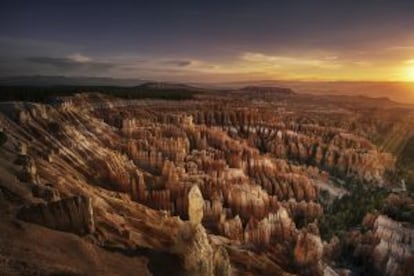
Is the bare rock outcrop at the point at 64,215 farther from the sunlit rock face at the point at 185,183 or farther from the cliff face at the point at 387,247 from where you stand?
the cliff face at the point at 387,247

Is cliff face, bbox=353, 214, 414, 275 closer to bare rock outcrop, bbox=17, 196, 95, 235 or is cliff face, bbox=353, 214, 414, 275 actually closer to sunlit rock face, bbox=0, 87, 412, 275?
sunlit rock face, bbox=0, 87, 412, 275

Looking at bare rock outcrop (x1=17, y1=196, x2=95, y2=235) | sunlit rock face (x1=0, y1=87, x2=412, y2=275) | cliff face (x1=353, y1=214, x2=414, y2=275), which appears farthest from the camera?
cliff face (x1=353, y1=214, x2=414, y2=275)

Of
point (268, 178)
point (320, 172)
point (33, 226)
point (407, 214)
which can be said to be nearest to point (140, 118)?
point (268, 178)

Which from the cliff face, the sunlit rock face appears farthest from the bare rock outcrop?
the cliff face

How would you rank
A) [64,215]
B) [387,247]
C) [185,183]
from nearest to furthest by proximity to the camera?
[64,215] → [387,247] → [185,183]

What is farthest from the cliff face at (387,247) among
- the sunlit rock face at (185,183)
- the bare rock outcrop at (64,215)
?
the bare rock outcrop at (64,215)

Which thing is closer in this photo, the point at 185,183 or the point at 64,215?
the point at 64,215

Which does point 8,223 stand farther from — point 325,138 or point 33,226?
point 325,138

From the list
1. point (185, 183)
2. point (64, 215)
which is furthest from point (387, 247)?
point (64, 215)

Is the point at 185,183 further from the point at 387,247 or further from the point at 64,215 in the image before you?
the point at 64,215
